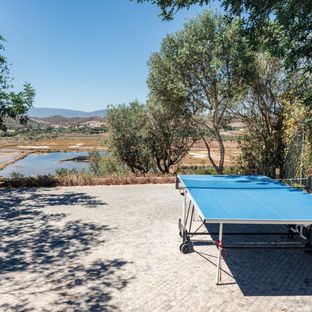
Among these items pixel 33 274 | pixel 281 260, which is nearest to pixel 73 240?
pixel 33 274

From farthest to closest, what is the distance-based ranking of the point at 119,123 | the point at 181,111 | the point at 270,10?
the point at 119,123 < the point at 181,111 < the point at 270,10

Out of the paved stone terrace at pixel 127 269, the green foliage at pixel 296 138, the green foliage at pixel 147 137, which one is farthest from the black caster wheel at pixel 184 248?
the green foliage at pixel 147 137

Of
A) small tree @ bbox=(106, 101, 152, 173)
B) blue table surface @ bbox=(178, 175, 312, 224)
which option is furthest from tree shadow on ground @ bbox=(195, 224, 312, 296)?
small tree @ bbox=(106, 101, 152, 173)

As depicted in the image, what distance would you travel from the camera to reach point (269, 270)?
658cm

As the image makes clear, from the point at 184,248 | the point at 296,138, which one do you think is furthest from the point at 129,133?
the point at 184,248

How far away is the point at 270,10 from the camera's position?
1022cm

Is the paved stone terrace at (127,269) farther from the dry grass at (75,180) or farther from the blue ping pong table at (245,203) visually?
the dry grass at (75,180)

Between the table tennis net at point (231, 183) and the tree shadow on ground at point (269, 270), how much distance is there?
151 cm

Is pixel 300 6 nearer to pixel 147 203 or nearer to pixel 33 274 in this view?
pixel 147 203

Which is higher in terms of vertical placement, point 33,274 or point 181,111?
point 181,111

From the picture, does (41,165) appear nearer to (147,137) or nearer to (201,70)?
(147,137)

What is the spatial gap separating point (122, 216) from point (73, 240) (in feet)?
8.08

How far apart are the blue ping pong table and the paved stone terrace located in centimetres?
51

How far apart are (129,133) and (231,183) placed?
1460cm
